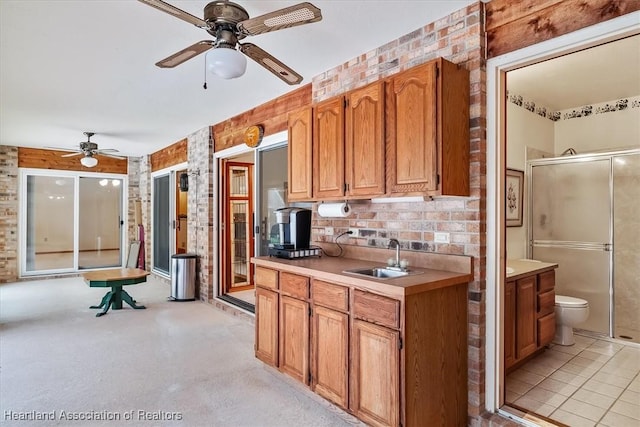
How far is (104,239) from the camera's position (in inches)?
326

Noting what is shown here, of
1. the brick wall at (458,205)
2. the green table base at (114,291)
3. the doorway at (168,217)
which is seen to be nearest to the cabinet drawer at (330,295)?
the brick wall at (458,205)

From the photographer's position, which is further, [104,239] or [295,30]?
[104,239]

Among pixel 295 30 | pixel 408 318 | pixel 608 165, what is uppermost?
pixel 295 30

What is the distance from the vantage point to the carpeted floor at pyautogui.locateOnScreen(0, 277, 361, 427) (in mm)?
2461

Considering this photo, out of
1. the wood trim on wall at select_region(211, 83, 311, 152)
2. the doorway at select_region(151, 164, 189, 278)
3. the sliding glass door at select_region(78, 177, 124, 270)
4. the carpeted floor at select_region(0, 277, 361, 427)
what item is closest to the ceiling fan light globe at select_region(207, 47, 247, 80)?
the wood trim on wall at select_region(211, 83, 311, 152)

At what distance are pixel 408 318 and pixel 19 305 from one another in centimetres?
580

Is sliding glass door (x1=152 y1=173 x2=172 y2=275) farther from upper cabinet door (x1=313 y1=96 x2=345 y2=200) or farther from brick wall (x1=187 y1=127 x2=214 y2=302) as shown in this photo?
upper cabinet door (x1=313 y1=96 x2=345 y2=200)

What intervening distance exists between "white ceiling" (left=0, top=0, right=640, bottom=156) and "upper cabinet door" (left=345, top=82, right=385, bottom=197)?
494 millimetres

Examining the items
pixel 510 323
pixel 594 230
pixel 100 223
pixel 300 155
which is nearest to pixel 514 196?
pixel 594 230

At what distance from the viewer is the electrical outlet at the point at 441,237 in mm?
2463

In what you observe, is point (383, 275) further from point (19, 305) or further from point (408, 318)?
point (19, 305)

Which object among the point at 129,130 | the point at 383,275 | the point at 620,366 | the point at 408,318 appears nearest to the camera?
the point at 408,318

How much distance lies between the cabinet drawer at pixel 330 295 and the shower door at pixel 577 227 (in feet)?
10.3

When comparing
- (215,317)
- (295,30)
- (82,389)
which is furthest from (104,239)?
(295,30)
